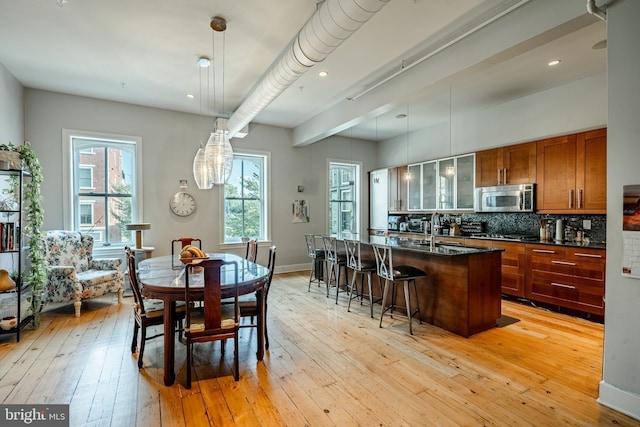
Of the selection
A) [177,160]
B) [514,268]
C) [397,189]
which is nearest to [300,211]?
[397,189]

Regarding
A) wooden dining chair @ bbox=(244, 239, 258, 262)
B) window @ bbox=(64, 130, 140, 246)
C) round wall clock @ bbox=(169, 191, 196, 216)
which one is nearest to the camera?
wooden dining chair @ bbox=(244, 239, 258, 262)

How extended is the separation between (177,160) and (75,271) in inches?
94.1

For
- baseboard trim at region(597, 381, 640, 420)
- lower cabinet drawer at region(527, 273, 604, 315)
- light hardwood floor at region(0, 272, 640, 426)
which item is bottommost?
light hardwood floor at region(0, 272, 640, 426)

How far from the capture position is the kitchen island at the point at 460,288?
10.7ft

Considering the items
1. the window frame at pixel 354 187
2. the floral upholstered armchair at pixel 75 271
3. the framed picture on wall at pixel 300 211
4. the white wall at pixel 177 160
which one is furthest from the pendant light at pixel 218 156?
the window frame at pixel 354 187

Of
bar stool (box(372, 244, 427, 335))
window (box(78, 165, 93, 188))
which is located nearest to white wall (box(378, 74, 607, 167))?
bar stool (box(372, 244, 427, 335))

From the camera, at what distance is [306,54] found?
2.85 metres

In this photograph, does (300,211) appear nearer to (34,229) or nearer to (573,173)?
(34,229)

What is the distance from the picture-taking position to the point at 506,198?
4969 millimetres

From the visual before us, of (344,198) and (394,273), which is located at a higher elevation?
(344,198)

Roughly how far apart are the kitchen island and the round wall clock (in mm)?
3907

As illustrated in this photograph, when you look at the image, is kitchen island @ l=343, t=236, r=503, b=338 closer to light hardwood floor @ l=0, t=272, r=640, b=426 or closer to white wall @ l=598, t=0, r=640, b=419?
light hardwood floor @ l=0, t=272, r=640, b=426

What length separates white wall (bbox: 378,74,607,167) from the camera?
4.06m

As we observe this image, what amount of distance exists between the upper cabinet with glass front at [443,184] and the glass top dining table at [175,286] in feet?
13.7
